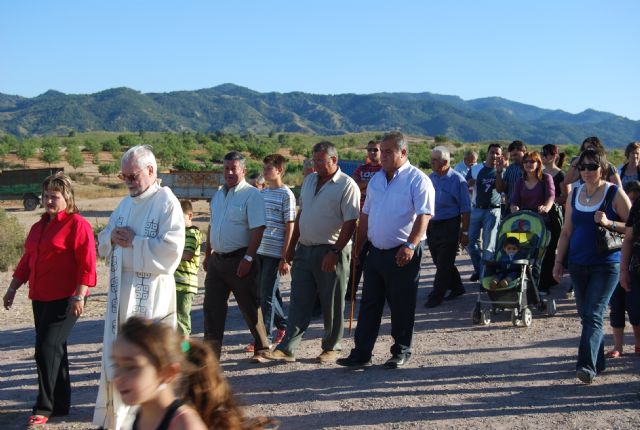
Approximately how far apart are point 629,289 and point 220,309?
12.1 feet

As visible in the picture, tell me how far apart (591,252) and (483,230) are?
15.5 ft

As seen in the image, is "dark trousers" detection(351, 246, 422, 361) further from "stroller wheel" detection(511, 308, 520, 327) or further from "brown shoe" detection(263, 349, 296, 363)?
"stroller wheel" detection(511, 308, 520, 327)

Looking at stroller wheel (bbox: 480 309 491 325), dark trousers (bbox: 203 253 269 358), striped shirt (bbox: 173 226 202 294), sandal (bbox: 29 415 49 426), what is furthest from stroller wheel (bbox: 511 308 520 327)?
sandal (bbox: 29 415 49 426)

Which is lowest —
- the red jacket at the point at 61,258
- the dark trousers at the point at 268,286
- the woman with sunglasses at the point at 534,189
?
the dark trousers at the point at 268,286

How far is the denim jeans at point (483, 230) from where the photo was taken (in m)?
11.6

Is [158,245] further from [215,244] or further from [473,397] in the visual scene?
[473,397]

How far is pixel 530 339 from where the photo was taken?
9.02 m

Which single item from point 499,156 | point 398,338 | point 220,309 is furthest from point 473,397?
point 499,156

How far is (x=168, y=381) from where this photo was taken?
3012 mm

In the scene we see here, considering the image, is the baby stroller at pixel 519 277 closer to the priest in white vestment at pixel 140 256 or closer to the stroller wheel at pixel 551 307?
the stroller wheel at pixel 551 307

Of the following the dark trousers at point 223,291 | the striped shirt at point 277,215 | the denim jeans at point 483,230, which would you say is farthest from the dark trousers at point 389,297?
the denim jeans at point 483,230

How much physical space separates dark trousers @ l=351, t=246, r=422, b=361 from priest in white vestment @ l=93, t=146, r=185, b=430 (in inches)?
91.4

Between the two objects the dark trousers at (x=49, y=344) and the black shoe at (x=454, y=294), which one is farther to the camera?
the black shoe at (x=454, y=294)

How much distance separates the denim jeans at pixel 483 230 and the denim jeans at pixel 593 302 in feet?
14.1
